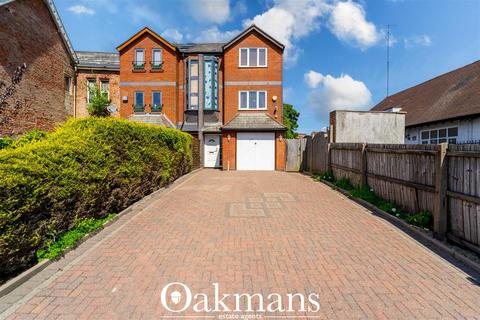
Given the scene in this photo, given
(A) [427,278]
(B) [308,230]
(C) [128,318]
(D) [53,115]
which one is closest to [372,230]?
(B) [308,230]

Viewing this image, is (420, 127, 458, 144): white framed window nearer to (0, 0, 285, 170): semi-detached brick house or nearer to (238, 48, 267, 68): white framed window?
(0, 0, 285, 170): semi-detached brick house

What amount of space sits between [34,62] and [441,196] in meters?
16.1

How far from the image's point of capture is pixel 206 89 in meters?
21.0

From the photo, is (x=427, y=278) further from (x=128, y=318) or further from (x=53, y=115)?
(x=53, y=115)

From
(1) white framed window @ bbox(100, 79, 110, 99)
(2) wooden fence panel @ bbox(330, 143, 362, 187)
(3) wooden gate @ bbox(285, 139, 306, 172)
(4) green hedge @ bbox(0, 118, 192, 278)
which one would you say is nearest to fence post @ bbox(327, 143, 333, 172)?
(2) wooden fence panel @ bbox(330, 143, 362, 187)

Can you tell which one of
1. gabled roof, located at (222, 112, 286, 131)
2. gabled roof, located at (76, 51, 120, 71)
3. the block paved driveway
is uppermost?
gabled roof, located at (76, 51, 120, 71)

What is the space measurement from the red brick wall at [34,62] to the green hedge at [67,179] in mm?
5521

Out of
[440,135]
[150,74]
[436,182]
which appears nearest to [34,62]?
[150,74]

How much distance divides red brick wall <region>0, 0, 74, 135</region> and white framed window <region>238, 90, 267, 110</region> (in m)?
11.0

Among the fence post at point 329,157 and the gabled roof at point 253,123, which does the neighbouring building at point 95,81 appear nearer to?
the gabled roof at point 253,123

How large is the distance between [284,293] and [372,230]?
3364mm

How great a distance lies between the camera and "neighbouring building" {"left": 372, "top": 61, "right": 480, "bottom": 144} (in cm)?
1656

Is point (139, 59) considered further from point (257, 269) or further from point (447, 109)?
point (447, 109)

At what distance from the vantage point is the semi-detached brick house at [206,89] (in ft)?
63.2
